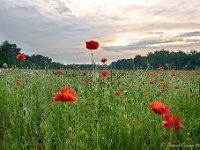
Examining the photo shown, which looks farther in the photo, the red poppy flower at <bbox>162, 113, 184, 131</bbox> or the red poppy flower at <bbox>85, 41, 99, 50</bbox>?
the red poppy flower at <bbox>85, 41, 99, 50</bbox>

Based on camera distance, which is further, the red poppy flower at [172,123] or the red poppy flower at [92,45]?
the red poppy flower at [92,45]

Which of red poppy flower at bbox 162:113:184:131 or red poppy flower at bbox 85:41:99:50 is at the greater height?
red poppy flower at bbox 85:41:99:50

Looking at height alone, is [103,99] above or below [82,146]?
above

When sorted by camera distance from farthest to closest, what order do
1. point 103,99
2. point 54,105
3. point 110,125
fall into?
point 54,105 → point 103,99 → point 110,125

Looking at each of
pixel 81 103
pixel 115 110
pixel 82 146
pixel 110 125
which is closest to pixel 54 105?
pixel 81 103

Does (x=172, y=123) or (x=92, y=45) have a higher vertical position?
(x=92, y=45)

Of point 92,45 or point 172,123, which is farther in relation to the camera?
point 92,45

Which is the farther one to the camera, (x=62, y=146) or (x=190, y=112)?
(x=190, y=112)

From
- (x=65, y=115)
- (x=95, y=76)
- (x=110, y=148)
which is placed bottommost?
(x=110, y=148)

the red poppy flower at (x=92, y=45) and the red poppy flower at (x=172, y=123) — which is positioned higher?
the red poppy flower at (x=92, y=45)

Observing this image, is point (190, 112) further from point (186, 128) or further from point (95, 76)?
point (95, 76)

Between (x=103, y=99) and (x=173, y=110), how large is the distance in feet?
3.46

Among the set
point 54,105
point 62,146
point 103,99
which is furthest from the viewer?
point 54,105

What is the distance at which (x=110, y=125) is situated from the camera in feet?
12.6
